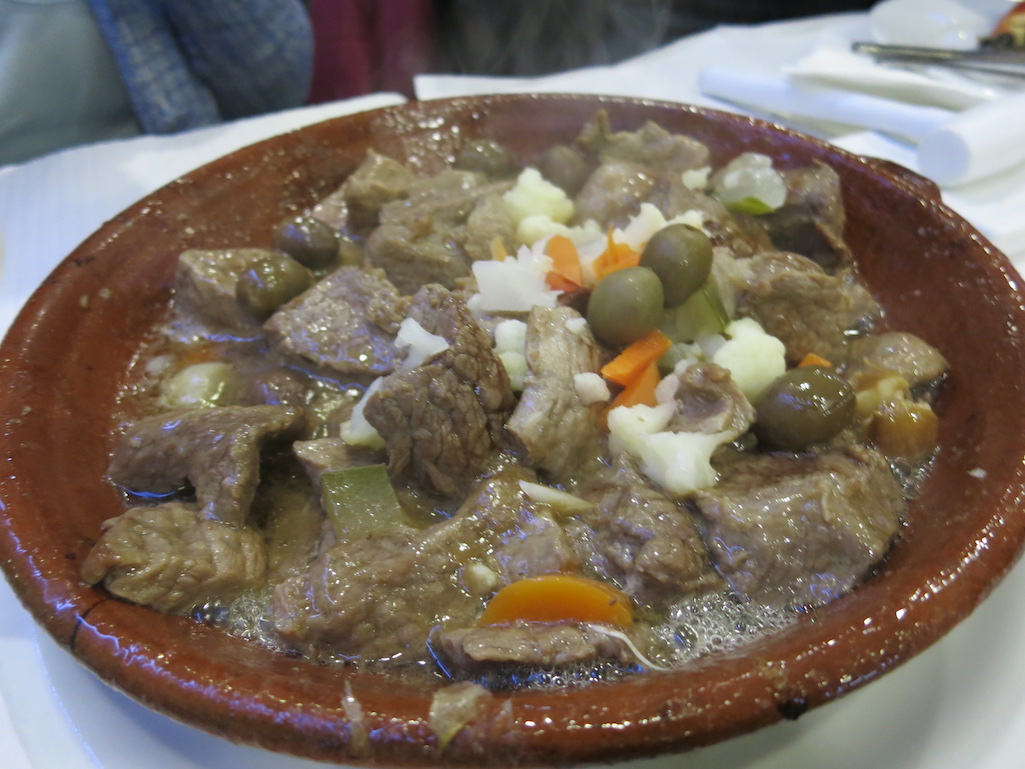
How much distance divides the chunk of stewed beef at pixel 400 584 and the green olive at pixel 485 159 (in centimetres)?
166

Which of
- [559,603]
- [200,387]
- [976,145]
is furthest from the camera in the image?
[976,145]

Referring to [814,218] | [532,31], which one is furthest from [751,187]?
[532,31]

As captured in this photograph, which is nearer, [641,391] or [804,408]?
[804,408]

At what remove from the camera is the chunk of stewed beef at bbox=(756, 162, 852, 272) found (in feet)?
7.98

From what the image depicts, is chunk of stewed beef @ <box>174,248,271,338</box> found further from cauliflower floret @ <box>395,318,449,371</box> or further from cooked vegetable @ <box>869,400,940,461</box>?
cooked vegetable @ <box>869,400,940,461</box>

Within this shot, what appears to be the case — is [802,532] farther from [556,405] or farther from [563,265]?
[563,265]

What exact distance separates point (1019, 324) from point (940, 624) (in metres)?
1.03

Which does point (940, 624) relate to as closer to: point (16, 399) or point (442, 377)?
point (442, 377)

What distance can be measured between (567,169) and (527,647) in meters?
1.98

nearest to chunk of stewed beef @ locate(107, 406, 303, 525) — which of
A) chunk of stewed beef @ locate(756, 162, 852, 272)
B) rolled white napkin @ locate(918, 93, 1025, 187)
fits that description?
chunk of stewed beef @ locate(756, 162, 852, 272)

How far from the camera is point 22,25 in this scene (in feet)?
10.9

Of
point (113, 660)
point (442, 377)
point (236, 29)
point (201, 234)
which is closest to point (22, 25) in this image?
point (236, 29)

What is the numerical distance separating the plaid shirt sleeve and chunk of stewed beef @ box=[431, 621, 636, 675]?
3282 mm

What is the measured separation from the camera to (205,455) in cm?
185
